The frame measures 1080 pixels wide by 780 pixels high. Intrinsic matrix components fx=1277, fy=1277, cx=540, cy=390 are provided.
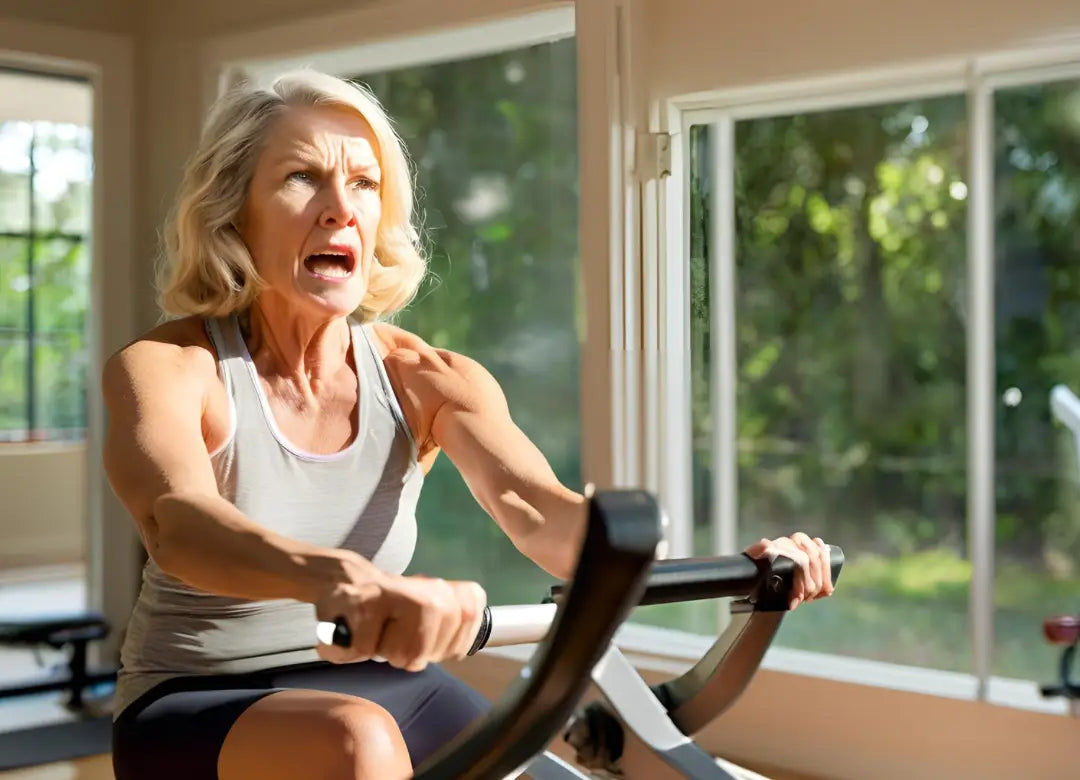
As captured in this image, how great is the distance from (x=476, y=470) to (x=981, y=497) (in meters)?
1.47

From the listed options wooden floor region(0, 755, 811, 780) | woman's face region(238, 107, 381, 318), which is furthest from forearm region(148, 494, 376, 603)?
Answer: wooden floor region(0, 755, 811, 780)

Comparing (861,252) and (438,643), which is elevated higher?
(861,252)

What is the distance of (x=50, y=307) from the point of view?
21.4 feet

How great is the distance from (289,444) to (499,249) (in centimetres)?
245

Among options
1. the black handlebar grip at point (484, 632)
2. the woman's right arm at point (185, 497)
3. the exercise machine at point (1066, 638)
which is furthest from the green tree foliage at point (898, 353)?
the black handlebar grip at point (484, 632)

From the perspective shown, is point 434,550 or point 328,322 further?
point 434,550

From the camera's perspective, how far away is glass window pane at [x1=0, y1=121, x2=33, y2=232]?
6.31 metres

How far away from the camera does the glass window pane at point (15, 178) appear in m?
6.31

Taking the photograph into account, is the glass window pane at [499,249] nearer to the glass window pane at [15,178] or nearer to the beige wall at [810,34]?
the beige wall at [810,34]

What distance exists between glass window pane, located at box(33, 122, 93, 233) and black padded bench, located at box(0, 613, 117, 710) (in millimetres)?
3251

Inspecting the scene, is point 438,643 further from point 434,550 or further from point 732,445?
point 434,550

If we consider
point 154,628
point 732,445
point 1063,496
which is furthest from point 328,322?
point 1063,496

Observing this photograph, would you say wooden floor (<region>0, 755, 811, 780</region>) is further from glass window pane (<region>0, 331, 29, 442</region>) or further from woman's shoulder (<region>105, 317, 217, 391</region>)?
glass window pane (<region>0, 331, 29, 442</region>)

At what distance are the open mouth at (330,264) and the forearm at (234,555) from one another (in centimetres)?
37
